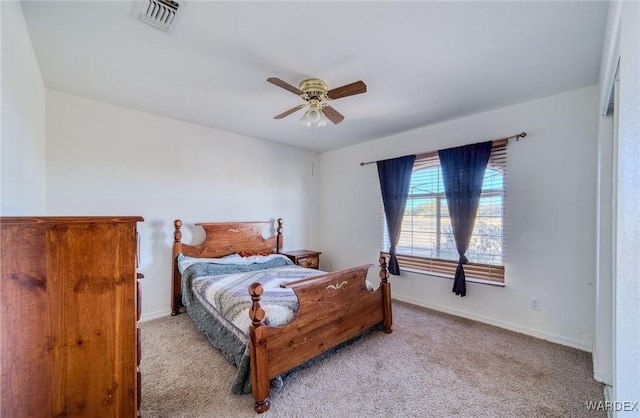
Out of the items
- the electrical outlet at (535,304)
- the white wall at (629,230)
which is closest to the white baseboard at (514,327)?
the electrical outlet at (535,304)

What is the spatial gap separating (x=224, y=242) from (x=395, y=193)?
2.48 metres

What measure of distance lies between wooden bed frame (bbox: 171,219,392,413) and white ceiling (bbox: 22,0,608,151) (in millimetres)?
1640

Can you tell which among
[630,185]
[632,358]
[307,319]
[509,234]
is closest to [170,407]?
[307,319]

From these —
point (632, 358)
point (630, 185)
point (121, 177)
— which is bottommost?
point (632, 358)

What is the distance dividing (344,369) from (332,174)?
3.30 m

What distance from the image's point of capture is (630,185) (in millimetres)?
871

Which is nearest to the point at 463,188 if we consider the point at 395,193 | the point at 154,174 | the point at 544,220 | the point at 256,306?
the point at 544,220

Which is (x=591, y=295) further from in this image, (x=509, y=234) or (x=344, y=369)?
(x=344, y=369)

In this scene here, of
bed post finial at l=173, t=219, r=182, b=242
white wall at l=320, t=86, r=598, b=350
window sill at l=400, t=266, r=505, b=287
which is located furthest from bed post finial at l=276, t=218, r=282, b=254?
white wall at l=320, t=86, r=598, b=350

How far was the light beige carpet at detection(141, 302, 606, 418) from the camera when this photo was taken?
5.61ft

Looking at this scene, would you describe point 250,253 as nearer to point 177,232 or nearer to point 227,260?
point 227,260

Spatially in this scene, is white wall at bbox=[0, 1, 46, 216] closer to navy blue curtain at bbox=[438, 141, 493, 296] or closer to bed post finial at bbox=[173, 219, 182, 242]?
bed post finial at bbox=[173, 219, 182, 242]

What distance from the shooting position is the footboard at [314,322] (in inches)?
68.3

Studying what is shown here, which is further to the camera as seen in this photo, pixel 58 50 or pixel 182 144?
pixel 182 144
